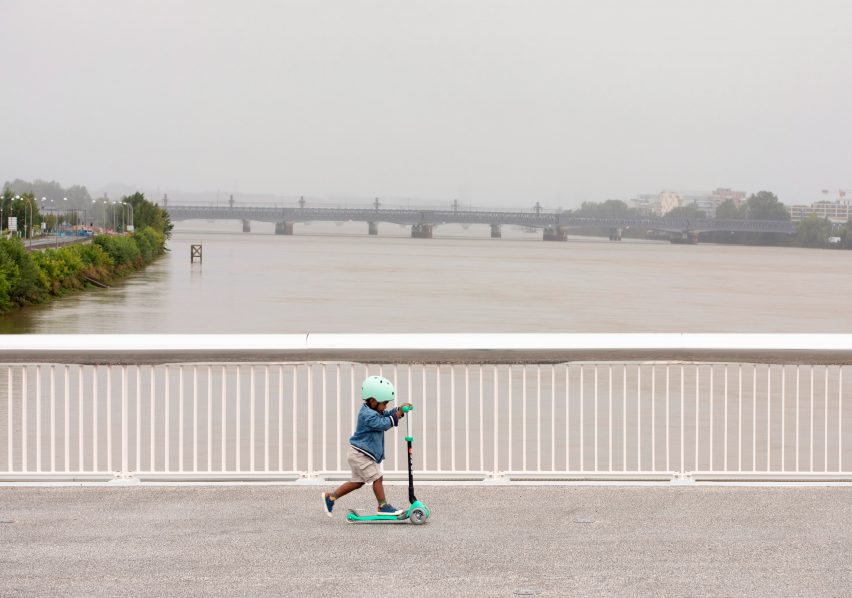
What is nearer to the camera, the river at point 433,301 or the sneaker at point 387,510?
the sneaker at point 387,510

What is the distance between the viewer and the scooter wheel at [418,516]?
24.3 ft

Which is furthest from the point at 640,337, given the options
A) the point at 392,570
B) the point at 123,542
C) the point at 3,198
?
the point at 3,198

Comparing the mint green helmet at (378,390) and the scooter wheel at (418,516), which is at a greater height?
the mint green helmet at (378,390)

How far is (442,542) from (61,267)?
2610 inches

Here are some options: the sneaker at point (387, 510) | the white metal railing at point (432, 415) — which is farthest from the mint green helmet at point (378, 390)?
the white metal railing at point (432, 415)

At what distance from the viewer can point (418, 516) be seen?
7.43m

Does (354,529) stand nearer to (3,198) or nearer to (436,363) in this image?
(436,363)

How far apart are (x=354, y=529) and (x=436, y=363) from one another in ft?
5.88

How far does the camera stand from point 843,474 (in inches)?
344

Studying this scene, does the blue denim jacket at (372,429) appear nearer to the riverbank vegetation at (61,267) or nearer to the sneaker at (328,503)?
the sneaker at (328,503)

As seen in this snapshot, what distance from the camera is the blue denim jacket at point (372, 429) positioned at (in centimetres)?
748

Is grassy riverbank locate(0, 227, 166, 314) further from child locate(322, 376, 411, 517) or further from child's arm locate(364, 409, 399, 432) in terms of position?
child's arm locate(364, 409, 399, 432)

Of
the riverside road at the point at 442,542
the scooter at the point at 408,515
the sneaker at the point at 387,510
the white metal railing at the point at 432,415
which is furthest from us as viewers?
the white metal railing at the point at 432,415

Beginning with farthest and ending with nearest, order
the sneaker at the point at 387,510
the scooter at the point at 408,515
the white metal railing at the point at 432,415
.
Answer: the white metal railing at the point at 432,415 < the sneaker at the point at 387,510 < the scooter at the point at 408,515
